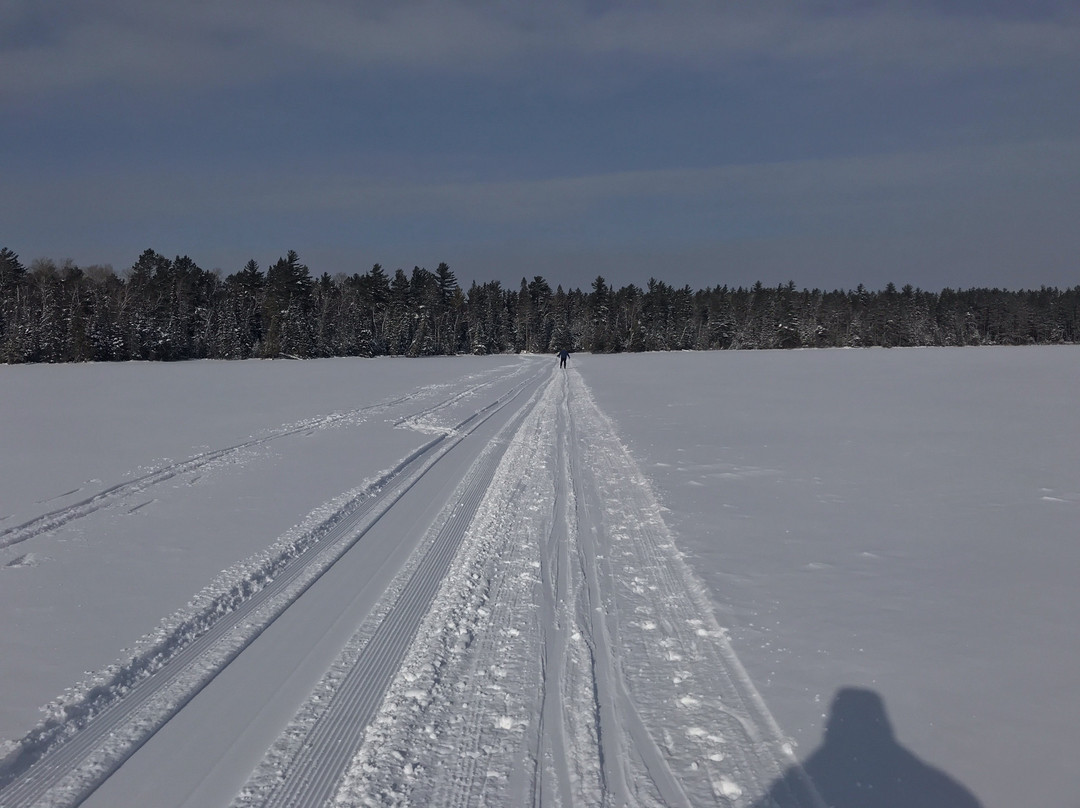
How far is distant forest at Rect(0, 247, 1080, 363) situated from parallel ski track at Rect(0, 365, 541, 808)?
215 feet

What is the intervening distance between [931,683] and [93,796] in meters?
4.29

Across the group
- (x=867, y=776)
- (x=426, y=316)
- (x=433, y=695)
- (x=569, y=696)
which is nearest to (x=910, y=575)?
(x=867, y=776)

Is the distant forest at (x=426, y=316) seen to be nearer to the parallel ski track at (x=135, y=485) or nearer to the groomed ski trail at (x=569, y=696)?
the parallel ski track at (x=135, y=485)

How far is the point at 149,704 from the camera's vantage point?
3.66 metres

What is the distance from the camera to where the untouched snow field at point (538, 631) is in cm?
314

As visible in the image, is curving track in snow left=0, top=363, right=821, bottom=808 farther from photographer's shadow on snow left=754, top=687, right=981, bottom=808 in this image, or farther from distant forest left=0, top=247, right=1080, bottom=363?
distant forest left=0, top=247, right=1080, bottom=363

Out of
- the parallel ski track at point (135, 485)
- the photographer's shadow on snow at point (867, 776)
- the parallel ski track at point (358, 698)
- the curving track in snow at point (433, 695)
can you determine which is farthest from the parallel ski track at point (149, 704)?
the parallel ski track at point (135, 485)

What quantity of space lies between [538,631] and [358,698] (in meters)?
1.30

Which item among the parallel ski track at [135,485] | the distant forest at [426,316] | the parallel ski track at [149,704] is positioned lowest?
the parallel ski track at [149,704]

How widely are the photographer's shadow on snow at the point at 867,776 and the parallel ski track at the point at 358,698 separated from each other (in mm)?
1910

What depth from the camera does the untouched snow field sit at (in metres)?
3.14

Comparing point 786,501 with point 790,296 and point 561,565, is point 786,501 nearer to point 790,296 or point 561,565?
point 561,565

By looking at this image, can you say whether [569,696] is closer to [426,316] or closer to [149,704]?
[149,704]

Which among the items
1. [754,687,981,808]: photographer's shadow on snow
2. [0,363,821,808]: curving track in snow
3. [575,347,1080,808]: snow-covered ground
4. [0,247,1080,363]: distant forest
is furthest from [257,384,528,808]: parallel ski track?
[0,247,1080,363]: distant forest
